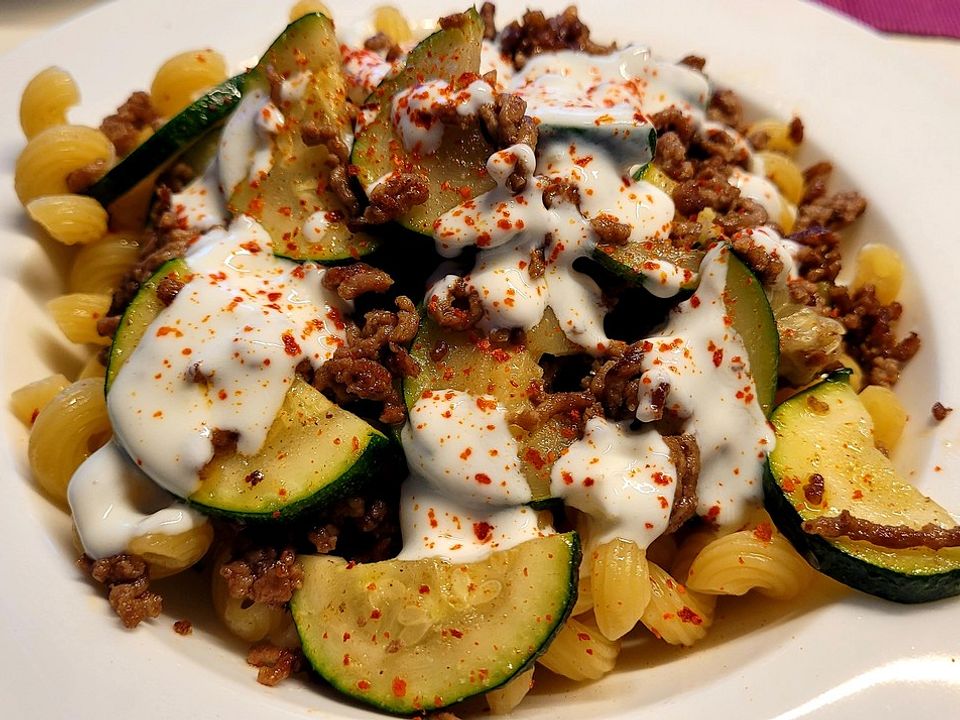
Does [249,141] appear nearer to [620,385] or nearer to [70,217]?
[70,217]

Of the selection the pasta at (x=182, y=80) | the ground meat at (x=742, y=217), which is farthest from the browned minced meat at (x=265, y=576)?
the pasta at (x=182, y=80)

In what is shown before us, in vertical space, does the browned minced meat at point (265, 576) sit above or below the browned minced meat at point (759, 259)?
below

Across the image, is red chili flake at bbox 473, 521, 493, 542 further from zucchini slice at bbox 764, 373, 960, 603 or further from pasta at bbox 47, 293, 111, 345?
pasta at bbox 47, 293, 111, 345

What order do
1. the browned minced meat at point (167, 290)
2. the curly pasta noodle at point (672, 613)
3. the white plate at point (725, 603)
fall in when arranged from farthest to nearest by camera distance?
the browned minced meat at point (167, 290)
the curly pasta noodle at point (672, 613)
the white plate at point (725, 603)

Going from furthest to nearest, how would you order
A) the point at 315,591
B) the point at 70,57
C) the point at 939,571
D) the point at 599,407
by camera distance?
the point at 70,57, the point at 599,407, the point at 315,591, the point at 939,571

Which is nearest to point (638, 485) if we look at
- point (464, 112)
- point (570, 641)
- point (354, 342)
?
point (570, 641)

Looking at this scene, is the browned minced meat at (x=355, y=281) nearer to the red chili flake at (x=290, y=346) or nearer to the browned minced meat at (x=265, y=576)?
the red chili flake at (x=290, y=346)

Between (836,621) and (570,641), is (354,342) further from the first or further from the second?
(836,621)
